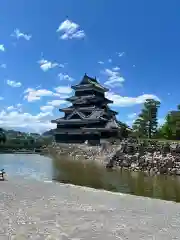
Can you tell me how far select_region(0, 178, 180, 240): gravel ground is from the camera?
396 inches

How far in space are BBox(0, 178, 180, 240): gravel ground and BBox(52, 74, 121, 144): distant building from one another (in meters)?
47.2

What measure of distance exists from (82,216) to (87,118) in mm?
57225

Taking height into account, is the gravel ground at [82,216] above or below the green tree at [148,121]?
below

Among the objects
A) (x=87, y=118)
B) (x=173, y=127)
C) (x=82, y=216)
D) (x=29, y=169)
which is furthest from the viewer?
(x=87, y=118)

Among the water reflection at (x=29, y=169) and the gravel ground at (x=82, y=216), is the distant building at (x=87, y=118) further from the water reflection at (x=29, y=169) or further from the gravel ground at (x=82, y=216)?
the gravel ground at (x=82, y=216)

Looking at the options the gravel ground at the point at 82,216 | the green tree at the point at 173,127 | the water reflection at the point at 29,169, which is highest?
the green tree at the point at 173,127

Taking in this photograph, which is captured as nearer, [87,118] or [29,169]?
[29,169]

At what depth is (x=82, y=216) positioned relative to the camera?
12430 mm

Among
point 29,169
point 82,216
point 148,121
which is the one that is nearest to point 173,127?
point 148,121

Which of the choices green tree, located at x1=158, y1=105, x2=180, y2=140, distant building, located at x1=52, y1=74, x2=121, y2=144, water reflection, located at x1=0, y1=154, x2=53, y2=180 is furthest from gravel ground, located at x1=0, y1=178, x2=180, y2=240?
distant building, located at x1=52, y1=74, x2=121, y2=144

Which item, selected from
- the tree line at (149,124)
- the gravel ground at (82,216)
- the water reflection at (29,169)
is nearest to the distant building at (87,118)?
the tree line at (149,124)

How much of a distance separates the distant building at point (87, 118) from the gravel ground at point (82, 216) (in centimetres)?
4716

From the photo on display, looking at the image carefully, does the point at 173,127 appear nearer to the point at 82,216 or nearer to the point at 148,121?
the point at 148,121

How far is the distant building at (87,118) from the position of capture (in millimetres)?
66500
